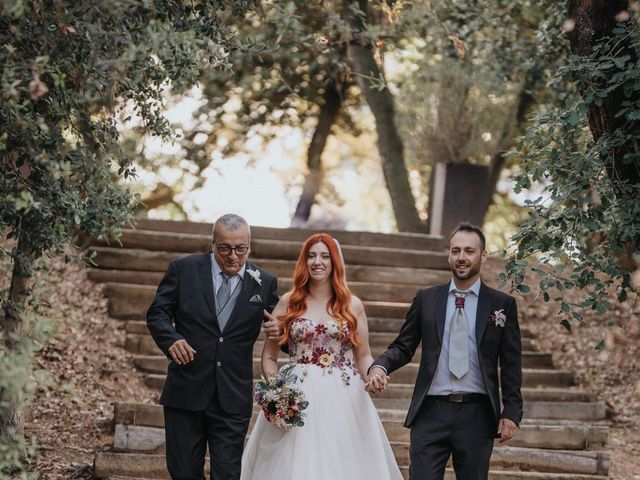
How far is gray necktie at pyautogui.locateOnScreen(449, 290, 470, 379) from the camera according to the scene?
16.7 ft

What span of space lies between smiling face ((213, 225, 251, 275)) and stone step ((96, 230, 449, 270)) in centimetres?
521

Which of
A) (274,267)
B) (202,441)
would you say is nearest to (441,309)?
(202,441)

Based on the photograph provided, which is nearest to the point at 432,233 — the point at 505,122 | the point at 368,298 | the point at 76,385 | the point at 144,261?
the point at 505,122

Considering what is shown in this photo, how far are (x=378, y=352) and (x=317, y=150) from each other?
851cm

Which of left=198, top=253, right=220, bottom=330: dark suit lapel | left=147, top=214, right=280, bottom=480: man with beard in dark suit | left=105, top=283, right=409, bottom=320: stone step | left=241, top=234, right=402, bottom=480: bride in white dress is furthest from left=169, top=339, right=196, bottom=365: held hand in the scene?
left=105, top=283, right=409, bottom=320: stone step

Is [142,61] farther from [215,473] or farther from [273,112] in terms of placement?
[273,112]

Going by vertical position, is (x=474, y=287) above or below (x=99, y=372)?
above

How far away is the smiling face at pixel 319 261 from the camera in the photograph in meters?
5.81

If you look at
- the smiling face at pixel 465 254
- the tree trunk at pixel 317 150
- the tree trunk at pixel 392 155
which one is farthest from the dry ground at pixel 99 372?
the tree trunk at pixel 317 150

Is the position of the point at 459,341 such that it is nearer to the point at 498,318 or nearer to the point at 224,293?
the point at 498,318

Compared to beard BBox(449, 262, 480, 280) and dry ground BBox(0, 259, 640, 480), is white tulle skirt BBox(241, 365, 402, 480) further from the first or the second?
dry ground BBox(0, 259, 640, 480)

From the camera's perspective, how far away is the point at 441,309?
5285mm

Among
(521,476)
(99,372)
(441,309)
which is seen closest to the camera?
(441,309)

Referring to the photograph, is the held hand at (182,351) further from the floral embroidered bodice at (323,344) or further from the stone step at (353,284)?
the stone step at (353,284)
